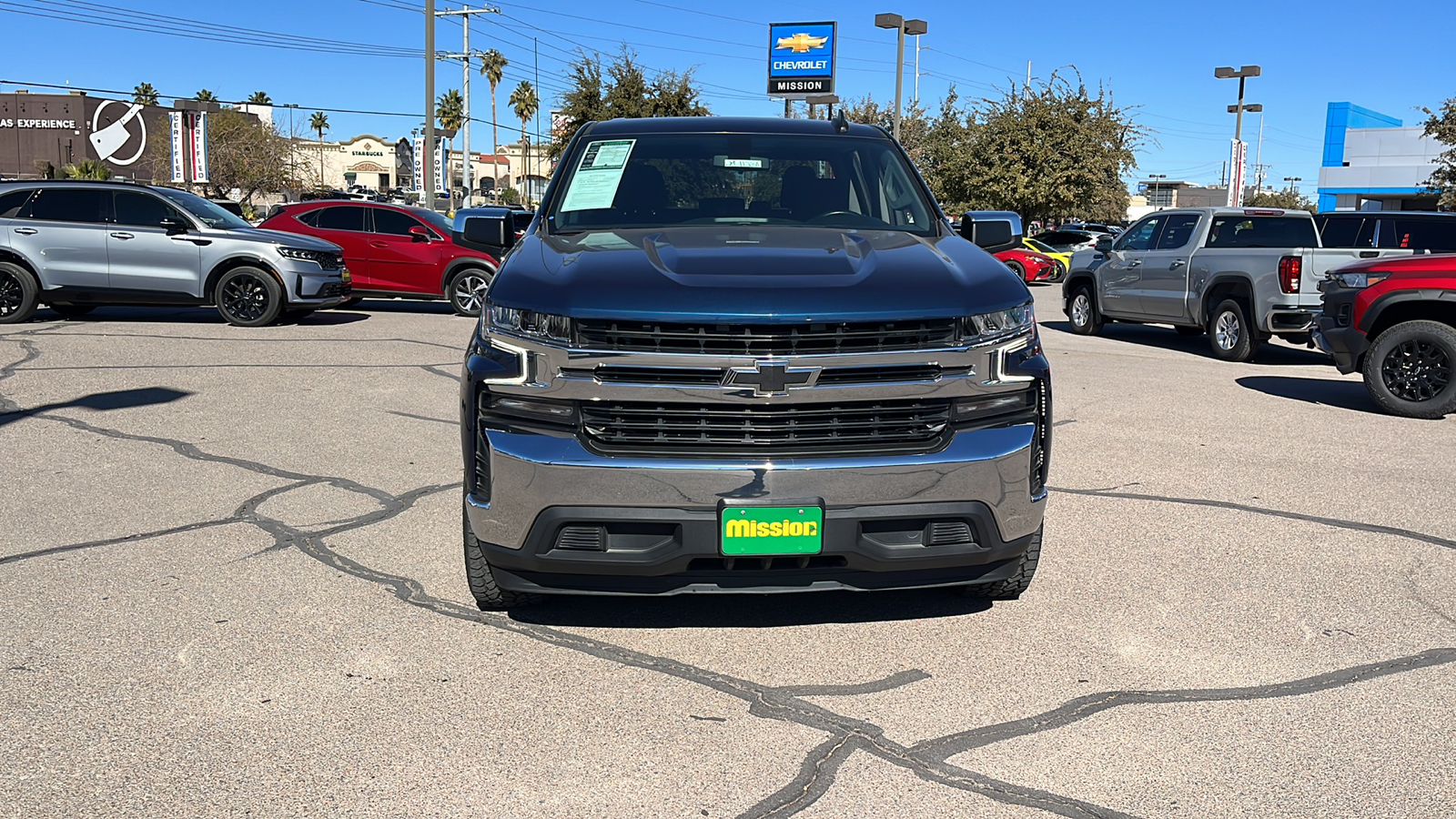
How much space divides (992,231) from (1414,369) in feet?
19.5

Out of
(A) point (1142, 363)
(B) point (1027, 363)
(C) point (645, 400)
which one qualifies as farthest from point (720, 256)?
(A) point (1142, 363)

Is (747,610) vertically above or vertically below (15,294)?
below

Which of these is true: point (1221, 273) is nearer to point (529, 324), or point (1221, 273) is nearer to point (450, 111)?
point (529, 324)

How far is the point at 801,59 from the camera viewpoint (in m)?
43.9

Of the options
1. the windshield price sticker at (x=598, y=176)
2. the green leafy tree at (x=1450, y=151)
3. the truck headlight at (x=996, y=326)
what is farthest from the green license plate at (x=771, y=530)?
the green leafy tree at (x=1450, y=151)

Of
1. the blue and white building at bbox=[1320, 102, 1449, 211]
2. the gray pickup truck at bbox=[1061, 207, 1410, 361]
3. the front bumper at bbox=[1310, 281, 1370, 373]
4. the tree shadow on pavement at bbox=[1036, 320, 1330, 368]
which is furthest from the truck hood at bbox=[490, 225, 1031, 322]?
the blue and white building at bbox=[1320, 102, 1449, 211]

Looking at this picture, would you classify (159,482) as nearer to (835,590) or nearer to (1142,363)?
(835,590)

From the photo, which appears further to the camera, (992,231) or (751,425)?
(992,231)

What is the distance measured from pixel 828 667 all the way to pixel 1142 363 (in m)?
10.3

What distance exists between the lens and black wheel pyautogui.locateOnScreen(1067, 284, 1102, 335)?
17.3 meters

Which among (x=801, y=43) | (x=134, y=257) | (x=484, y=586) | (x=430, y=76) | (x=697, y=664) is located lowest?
(x=697, y=664)

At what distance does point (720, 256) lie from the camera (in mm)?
4246

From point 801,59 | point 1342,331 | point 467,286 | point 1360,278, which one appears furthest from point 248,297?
point 801,59

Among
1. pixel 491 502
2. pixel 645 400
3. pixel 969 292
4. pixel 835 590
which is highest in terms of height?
pixel 969 292
